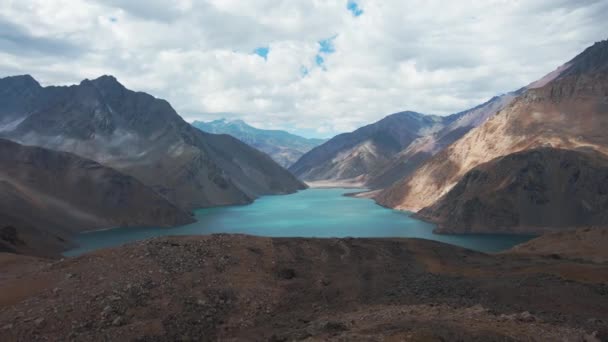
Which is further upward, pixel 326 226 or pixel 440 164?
pixel 440 164

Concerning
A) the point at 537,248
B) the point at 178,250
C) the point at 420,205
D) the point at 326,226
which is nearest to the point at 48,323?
the point at 178,250

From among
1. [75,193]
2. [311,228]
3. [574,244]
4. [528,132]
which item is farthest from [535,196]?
[75,193]

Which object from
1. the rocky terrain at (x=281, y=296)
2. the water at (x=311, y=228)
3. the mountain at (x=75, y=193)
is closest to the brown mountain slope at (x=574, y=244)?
the water at (x=311, y=228)

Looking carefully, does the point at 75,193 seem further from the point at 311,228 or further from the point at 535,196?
the point at 535,196

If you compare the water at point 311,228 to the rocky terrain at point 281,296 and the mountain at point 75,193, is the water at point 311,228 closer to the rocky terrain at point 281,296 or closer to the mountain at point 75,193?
the mountain at point 75,193

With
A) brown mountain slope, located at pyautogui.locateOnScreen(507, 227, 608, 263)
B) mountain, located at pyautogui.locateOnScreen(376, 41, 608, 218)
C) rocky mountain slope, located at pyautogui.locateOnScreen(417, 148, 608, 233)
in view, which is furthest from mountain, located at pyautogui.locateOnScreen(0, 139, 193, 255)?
brown mountain slope, located at pyautogui.locateOnScreen(507, 227, 608, 263)

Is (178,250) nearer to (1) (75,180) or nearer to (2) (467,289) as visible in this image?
(2) (467,289)
